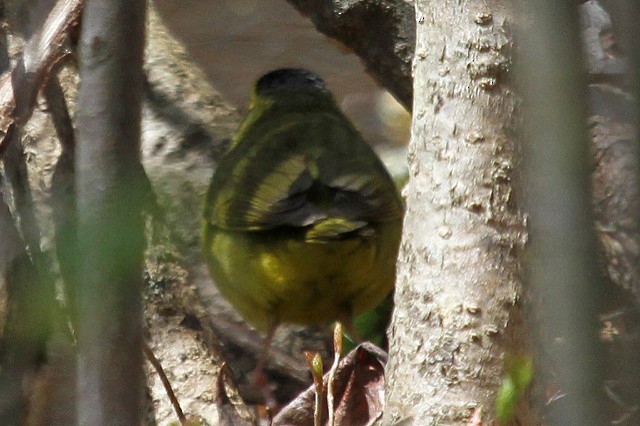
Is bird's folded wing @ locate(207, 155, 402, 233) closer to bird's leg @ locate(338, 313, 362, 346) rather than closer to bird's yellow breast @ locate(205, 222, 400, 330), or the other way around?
bird's yellow breast @ locate(205, 222, 400, 330)

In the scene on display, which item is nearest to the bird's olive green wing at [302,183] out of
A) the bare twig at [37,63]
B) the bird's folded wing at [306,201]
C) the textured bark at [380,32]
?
the bird's folded wing at [306,201]

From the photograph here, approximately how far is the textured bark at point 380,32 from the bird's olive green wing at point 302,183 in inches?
8.5

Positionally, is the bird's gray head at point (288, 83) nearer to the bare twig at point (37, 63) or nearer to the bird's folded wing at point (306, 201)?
the bird's folded wing at point (306, 201)

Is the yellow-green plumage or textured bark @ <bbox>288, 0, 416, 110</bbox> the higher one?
textured bark @ <bbox>288, 0, 416, 110</bbox>

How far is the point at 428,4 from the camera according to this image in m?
1.95

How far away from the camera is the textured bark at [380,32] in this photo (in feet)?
9.78

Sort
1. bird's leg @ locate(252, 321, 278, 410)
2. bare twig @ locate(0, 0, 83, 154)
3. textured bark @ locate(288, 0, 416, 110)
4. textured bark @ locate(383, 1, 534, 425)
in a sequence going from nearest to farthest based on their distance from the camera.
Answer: textured bark @ locate(383, 1, 534, 425)
bare twig @ locate(0, 0, 83, 154)
bird's leg @ locate(252, 321, 278, 410)
textured bark @ locate(288, 0, 416, 110)

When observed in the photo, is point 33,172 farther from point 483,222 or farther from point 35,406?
point 483,222

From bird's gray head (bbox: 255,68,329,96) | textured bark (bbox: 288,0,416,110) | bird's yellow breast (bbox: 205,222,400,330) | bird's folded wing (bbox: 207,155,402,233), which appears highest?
textured bark (bbox: 288,0,416,110)

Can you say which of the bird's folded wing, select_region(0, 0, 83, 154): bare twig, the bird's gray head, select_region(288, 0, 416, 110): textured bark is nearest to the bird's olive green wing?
the bird's folded wing

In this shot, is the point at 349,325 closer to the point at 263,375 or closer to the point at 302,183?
the point at 263,375

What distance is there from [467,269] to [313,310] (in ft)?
3.77

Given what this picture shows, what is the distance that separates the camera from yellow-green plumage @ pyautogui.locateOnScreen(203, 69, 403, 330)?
267cm

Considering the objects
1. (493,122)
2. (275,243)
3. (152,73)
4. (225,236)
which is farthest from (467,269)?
(152,73)
